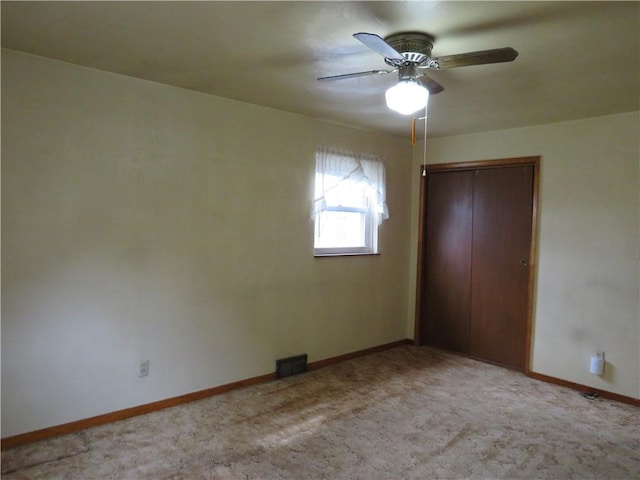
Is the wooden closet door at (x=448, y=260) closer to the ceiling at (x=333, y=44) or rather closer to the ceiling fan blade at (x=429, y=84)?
the ceiling at (x=333, y=44)

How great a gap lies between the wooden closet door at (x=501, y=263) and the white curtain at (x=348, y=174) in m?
0.96

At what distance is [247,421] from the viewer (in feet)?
9.44

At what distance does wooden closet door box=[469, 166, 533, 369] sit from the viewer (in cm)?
401

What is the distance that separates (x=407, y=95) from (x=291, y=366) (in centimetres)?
255

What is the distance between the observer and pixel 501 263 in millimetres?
4160

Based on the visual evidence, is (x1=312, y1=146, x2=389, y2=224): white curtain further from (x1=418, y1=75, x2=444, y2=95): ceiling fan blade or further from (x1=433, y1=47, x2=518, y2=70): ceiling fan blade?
(x1=433, y1=47, x2=518, y2=70): ceiling fan blade

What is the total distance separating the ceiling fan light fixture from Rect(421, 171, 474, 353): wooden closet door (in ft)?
8.10

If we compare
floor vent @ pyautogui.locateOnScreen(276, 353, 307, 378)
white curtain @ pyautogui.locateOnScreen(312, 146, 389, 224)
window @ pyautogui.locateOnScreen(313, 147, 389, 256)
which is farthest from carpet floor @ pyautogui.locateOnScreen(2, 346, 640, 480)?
white curtain @ pyautogui.locateOnScreen(312, 146, 389, 224)

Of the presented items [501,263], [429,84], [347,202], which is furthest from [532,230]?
[429,84]

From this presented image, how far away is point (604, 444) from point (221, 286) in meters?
2.82

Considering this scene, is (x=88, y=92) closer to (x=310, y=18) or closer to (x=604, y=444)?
(x=310, y=18)

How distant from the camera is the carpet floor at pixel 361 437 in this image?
234cm

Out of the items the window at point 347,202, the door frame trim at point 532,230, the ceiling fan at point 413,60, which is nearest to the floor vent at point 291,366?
the window at point 347,202

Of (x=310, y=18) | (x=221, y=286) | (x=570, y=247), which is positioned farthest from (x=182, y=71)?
(x=570, y=247)
